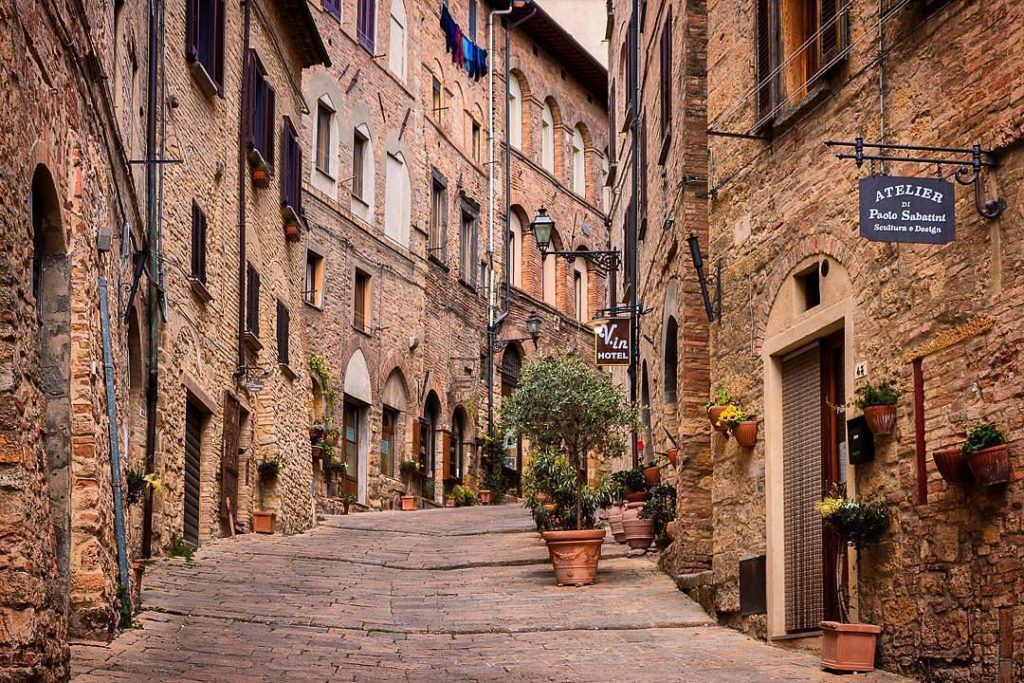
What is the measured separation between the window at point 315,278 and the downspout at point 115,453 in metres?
14.6

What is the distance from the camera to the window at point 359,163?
2728 centimetres

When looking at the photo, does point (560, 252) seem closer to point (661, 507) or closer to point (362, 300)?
point (661, 507)

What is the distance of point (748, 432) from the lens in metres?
11.8

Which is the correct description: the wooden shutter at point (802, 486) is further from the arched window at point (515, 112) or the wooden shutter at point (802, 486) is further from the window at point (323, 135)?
the arched window at point (515, 112)

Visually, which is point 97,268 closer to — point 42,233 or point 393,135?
point 42,233

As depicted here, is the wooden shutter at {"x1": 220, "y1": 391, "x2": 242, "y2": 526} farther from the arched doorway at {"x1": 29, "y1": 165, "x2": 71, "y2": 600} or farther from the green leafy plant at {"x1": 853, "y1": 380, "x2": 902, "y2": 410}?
the green leafy plant at {"x1": 853, "y1": 380, "x2": 902, "y2": 410}

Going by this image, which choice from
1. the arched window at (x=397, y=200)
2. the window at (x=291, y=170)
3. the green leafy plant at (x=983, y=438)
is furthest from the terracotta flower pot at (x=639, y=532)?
the arched window at (x=397, y=200)

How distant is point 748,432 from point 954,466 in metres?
3.39

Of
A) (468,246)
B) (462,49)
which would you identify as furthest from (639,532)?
(462,49)

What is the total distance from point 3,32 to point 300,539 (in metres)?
12.2

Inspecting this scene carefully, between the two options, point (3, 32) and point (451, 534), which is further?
point (451, 534)

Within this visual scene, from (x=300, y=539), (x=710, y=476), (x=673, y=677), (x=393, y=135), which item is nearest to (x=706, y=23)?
(x=710, y=476)

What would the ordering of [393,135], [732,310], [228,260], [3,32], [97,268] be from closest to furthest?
1. [3,32]
2. [97,268]
3. [732,310]
4. [228,260]
5. [393,135]

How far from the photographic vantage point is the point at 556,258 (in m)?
37.8
